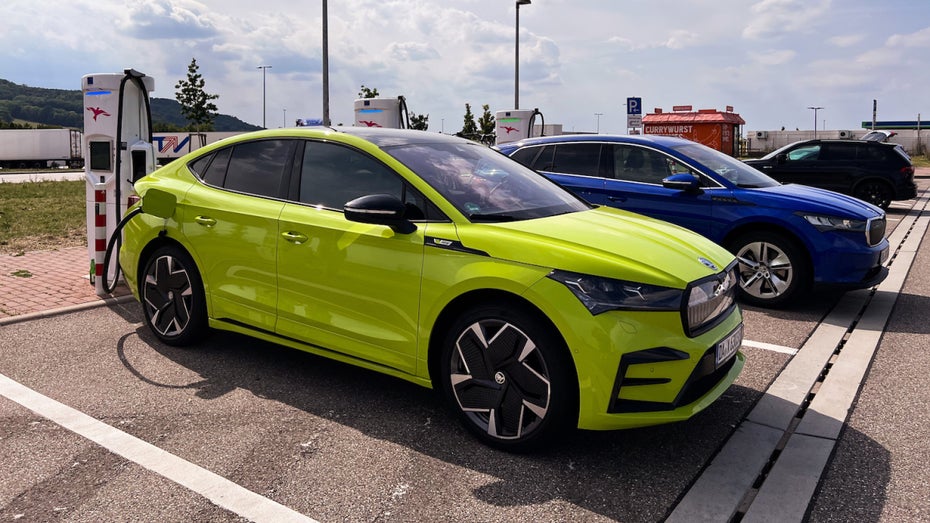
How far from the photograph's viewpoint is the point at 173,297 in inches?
198

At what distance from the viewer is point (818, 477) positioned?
10.7ft

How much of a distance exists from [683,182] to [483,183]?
3.28 m

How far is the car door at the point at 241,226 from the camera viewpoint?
4387 millimetres

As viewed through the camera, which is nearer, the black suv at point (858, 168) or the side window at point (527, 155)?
the side window at point (527, 155)

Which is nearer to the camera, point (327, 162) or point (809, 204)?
point (327, 162)

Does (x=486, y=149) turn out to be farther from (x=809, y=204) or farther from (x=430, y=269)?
(x=809, y=204)

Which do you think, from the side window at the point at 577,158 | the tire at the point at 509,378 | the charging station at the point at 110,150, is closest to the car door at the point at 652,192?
the side window at the point at 577,158

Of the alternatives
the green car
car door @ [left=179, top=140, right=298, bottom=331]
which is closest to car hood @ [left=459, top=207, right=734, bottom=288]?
the green car

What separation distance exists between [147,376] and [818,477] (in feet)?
12.7

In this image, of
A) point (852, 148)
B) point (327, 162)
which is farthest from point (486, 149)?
point (852, 148)

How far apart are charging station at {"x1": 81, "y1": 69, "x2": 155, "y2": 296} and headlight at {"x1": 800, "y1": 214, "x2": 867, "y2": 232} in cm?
627

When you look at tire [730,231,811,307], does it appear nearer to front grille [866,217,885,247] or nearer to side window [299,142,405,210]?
front grille [866,217,885,247]

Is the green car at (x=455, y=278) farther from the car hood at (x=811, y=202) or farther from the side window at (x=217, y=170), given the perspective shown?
the car hood at (x=811, y=202)

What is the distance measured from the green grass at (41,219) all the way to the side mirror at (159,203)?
5229 millimetres
